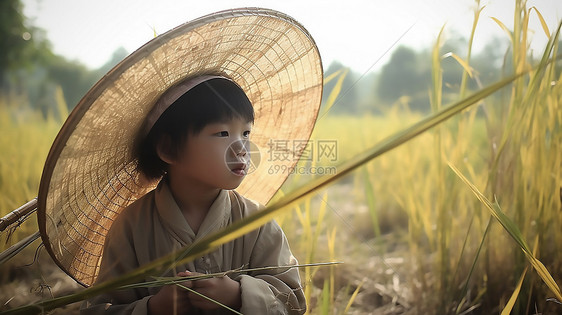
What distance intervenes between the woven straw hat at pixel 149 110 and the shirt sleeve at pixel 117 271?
10 centimetres

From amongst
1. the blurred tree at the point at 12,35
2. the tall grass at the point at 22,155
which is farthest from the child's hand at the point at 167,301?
the blurred tree at the point at 12,35

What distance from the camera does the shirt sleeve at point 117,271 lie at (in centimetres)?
92

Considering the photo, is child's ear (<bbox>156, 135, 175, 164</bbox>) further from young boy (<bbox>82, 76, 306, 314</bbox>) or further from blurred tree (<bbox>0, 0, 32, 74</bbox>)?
blurred tree (<bbox>0, 0, 32, 74</bbox>)

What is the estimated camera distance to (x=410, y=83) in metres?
19.4

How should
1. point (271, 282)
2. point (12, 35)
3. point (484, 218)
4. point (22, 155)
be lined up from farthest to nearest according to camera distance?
point (12, 35)
point (22, 155)
point (484, 218)
point (271, 282)

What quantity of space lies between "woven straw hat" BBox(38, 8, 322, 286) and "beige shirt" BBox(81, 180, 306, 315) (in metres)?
0.09

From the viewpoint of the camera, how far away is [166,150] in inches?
39.8

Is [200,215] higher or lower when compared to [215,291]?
higher

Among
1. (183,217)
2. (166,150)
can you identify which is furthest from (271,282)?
(166,150)

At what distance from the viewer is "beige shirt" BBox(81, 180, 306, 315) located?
36.4 inches

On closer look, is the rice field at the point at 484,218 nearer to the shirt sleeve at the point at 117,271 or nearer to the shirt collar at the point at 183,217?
the shirt collar at the point at 183,217

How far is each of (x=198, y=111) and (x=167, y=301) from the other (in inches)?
15.9

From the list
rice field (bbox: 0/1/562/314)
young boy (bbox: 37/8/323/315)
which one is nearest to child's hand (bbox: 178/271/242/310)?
young boy (bbox: 37/8/323/315)

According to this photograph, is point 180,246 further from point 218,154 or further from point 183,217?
point 218,154
